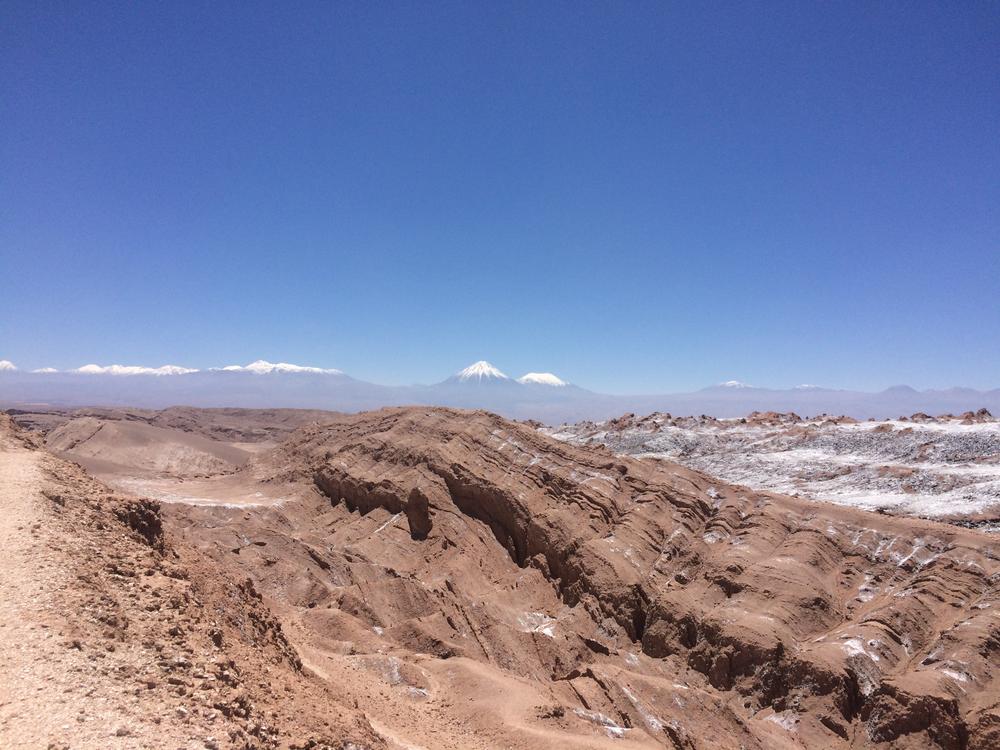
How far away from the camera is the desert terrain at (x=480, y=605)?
25.0 ft

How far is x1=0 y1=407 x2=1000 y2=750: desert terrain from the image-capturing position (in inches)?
300

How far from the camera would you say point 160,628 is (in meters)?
8.18

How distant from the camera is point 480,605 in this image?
22.7 metres

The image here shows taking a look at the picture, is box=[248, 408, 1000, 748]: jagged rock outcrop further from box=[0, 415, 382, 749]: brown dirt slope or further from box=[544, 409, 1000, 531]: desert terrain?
box=[0, 415, 382, 749]: brown dirt slope

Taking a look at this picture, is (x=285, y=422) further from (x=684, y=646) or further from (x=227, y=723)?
(x=227, y=723)

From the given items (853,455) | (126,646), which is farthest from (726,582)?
(853,455)

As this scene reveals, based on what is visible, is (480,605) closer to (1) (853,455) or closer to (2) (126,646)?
(2) (126,646)

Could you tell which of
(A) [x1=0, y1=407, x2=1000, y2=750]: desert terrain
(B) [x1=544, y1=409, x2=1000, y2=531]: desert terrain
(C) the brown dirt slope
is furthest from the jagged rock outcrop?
(C) the brown dirt slope

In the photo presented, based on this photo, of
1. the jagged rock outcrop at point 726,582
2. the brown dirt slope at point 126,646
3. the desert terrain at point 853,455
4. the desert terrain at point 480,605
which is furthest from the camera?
the desert terrain at point 853,455

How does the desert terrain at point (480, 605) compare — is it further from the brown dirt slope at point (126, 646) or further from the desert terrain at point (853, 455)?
the desert terrain at point (853, 455)

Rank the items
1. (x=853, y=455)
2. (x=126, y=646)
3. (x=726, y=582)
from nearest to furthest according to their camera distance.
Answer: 1. (x=126, y=646)
2. (x=726, y=582)
3. (x=853, y=455)

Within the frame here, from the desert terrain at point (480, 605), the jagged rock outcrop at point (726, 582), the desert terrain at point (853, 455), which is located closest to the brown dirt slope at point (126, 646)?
the desert terrain at point (480, 605)

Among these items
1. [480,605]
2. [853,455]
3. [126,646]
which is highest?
[126,646]

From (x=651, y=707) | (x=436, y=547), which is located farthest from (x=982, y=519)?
(x=436, y=547)
